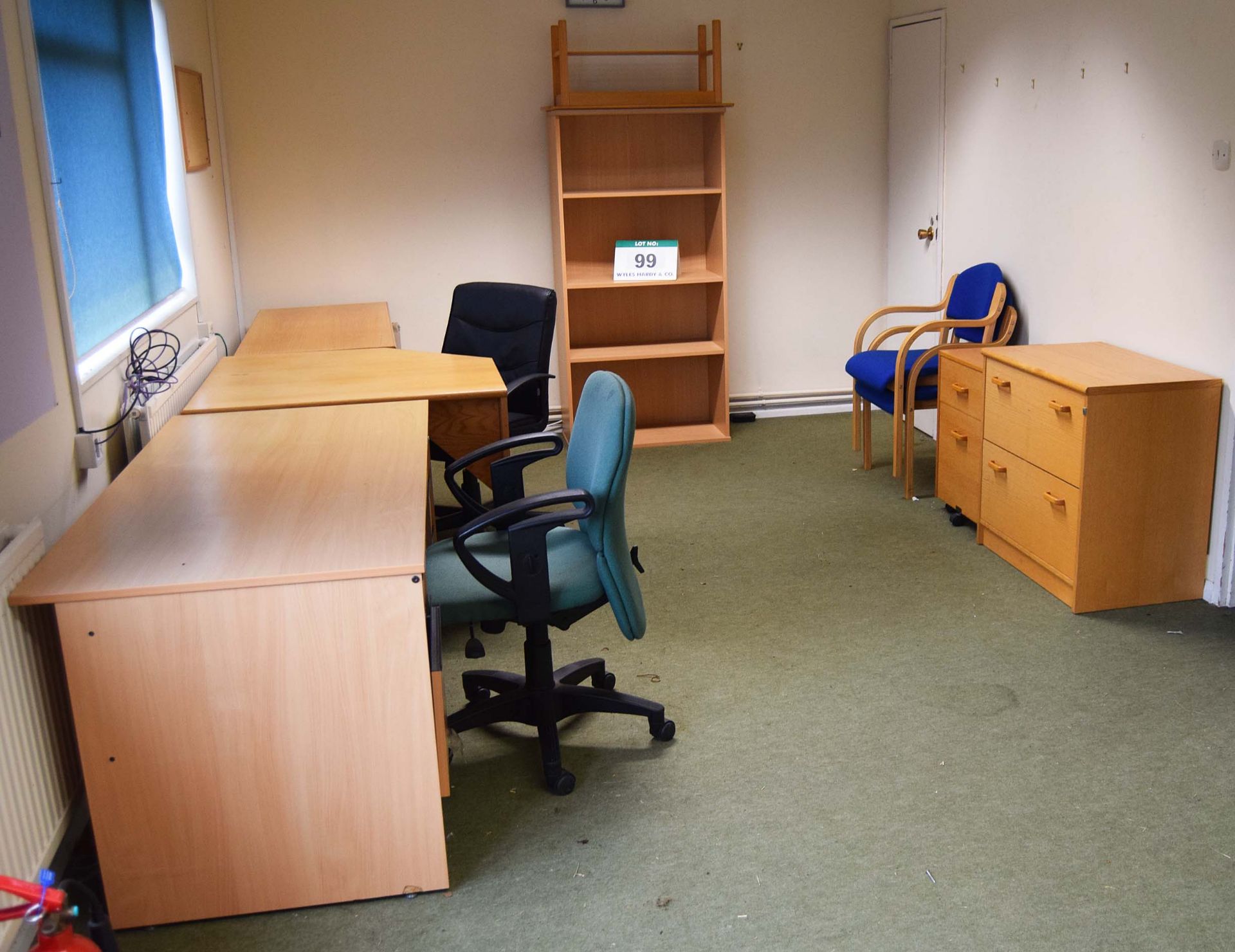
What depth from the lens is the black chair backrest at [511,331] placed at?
14.5 feet

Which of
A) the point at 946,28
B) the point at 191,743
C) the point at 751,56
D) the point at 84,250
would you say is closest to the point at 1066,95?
the point at 946,28

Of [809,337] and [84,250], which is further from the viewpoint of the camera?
[809,337]

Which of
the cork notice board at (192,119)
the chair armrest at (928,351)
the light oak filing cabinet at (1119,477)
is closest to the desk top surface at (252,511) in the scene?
the cork notice board at (192,119)

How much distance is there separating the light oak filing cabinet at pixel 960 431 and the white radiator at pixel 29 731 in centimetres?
310

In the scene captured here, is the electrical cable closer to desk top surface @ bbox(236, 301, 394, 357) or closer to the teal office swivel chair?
desk top surface @ bbox(236, 301, 394, 357)

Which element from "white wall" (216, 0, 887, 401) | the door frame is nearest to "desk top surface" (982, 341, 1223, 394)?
the door frame

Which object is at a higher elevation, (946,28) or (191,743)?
(946,28)

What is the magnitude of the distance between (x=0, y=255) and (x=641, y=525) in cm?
266

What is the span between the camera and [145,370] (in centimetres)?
347

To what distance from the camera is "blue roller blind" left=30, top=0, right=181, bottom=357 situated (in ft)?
10.5

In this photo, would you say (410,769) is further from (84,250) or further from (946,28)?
(946,28)

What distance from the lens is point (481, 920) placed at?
2.22 metres

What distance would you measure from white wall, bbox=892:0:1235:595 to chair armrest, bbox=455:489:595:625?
2.18 metres

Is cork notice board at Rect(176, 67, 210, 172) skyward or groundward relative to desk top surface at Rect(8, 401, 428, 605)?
skyward
